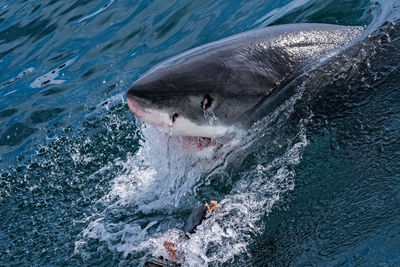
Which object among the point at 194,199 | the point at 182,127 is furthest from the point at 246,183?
the point at 182,127

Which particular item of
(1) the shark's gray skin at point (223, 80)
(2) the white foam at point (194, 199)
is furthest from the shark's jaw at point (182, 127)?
(2) the white foam at point (194, 199)

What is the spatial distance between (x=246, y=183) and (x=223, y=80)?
60cm

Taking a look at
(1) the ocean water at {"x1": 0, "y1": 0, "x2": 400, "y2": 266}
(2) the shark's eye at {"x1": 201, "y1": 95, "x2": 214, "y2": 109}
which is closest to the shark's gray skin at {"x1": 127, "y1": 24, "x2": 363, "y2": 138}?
(2) the shark's eye at {"x1": 201, "y1": 95, "x2": 214, "y2": 109}

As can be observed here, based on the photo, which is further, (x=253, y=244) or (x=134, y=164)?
(x=134, y=164)

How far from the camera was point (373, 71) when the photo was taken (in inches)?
138

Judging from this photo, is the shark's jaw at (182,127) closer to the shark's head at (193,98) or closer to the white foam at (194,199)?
the shark's head at (193,98)

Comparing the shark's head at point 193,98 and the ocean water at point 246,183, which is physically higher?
the shark's head at point 193,98

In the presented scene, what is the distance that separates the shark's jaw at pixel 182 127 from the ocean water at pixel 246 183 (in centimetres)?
10

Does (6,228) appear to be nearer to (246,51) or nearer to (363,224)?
(246,51)

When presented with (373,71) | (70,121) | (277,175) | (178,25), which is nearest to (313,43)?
(373,71)

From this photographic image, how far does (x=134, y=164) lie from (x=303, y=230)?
1.56 metres

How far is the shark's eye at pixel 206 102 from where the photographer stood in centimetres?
305

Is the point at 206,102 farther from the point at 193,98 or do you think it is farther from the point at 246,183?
the point at 246,183

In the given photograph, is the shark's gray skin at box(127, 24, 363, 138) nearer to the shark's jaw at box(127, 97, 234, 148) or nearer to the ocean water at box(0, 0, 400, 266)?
the shark's jaw at box(127, 97, 234, 148)
